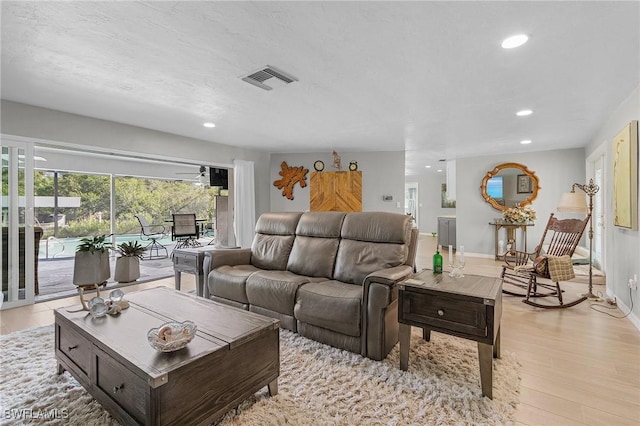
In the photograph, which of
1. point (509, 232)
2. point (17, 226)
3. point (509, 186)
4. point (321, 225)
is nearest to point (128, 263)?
point (17, 226)

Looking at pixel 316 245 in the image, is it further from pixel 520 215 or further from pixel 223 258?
pixel 520 215

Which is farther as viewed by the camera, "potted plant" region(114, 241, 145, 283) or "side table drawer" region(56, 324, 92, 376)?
"potted plant" region(114, 241, 145, 283)

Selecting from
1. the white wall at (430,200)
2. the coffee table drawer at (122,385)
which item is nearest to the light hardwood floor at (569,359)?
the coffee table drawer at (122,385)

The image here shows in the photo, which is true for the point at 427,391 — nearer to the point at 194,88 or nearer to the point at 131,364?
the point at 131,364

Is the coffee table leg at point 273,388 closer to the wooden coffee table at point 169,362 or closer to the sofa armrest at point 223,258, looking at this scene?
the wooden coffee table at point 169,362

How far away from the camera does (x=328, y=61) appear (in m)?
2.31

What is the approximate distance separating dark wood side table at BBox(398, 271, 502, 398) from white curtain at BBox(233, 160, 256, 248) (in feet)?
13.8

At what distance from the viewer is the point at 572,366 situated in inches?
84.0

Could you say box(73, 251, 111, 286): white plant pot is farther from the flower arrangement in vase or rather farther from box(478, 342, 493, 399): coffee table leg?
the flower arrangement in vase

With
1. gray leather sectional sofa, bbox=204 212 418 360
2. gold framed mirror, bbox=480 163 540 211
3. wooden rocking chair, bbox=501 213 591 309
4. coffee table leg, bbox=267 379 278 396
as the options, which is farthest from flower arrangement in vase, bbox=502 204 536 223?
coffee table leg, bbox=267 379 278 396

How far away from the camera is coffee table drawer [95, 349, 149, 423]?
132 cm

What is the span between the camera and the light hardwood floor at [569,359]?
1.67 meters

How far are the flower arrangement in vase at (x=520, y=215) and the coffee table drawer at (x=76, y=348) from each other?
6.73 metres

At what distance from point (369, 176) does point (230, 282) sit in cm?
398
